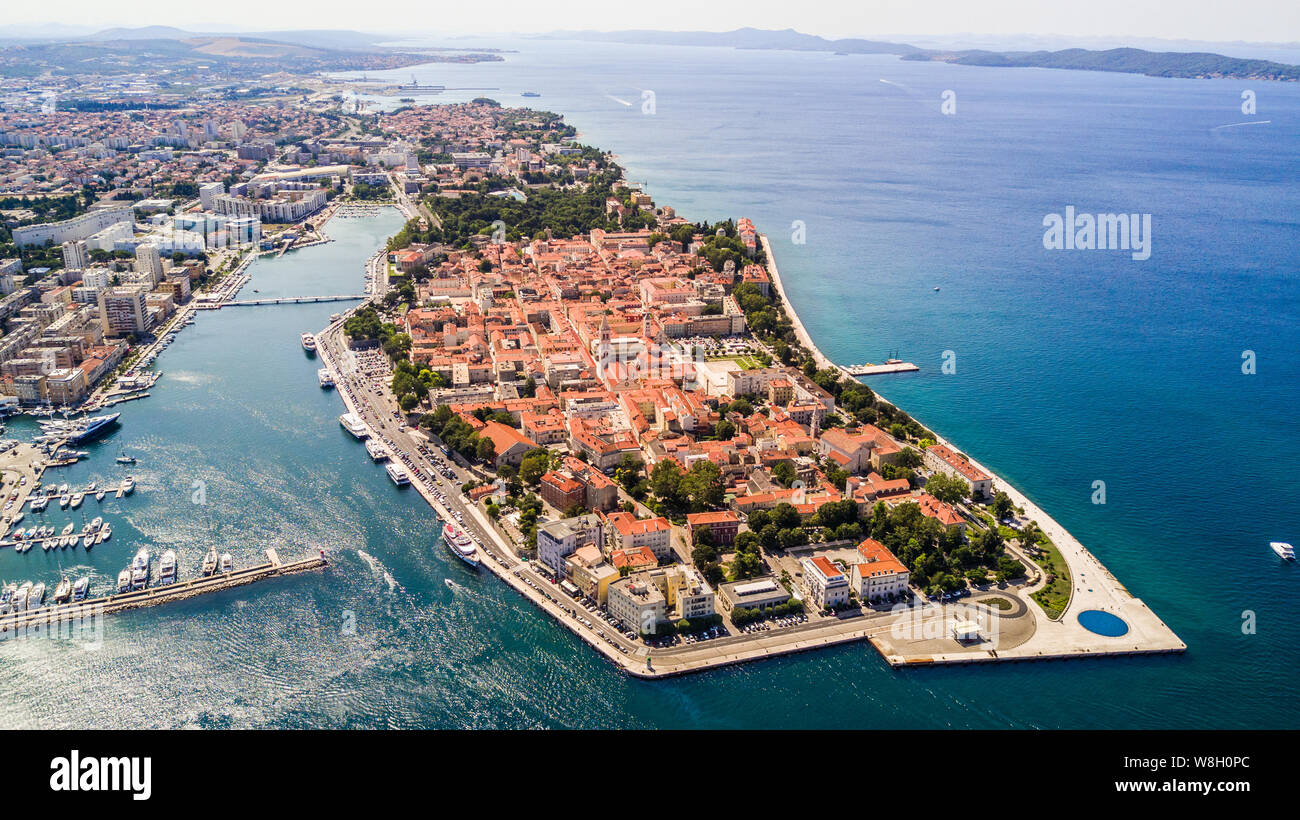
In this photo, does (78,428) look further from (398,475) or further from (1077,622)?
(1077,622)

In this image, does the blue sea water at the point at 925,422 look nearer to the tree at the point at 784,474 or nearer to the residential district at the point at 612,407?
the residential district at the point at 612,407

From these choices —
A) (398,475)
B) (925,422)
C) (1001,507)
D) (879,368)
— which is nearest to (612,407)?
(398,475)

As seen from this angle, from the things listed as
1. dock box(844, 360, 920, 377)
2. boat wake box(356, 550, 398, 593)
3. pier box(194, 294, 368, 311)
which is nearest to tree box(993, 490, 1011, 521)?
dock box(844, 360, 920, 377)

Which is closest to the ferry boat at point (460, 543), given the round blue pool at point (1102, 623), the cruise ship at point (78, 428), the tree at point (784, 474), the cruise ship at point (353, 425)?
the cruise ship at point (353, 425)

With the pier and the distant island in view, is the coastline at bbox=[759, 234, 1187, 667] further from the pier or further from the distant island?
the distant island
